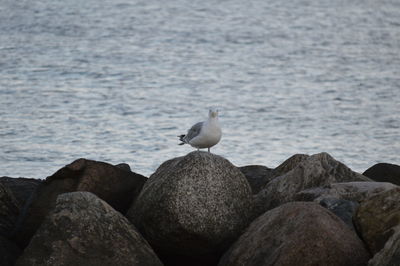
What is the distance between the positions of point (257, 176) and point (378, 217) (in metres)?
3.26

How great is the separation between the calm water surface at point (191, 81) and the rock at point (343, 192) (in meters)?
6.39

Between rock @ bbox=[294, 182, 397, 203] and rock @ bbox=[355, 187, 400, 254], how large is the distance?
0.91 meters

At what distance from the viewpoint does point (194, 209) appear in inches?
371

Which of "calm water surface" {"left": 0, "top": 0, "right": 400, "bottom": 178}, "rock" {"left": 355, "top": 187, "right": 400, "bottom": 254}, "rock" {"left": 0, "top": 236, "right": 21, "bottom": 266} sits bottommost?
"calm water surface" {"left": 0, "top": 0, "right": 400, "bottom": 178}

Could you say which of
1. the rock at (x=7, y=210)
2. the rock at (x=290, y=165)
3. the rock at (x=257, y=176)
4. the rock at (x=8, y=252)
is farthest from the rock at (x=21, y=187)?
the rock at (x=290, y=165)

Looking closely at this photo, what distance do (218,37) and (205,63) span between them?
387 centimetres

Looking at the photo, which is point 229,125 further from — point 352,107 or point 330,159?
point 330,159

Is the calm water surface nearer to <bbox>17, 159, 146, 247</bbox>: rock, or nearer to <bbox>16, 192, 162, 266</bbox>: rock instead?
<bbox>17, 159, 146, 247</bbox>: rock

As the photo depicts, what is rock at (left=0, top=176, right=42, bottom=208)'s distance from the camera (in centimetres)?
1162

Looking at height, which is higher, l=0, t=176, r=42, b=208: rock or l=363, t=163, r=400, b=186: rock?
l=0, t=176, r=42, b=208: rock

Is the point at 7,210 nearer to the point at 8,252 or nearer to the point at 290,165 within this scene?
the point at 8,252

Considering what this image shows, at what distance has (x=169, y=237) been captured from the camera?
9562mm

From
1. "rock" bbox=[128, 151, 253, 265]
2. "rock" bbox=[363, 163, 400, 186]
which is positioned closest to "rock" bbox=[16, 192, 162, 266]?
"rock" bbox=[128, 151, 253, 265]

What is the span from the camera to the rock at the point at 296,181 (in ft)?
33.7
